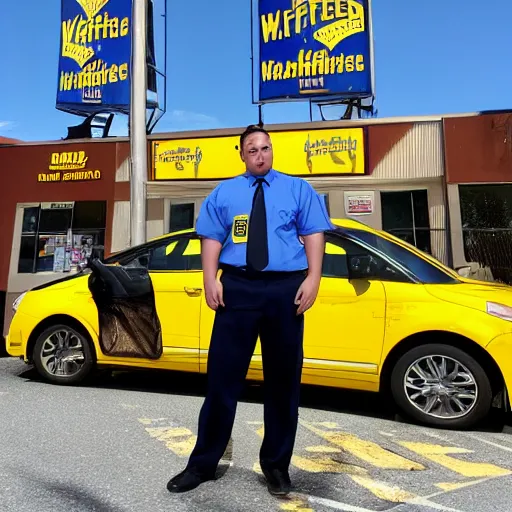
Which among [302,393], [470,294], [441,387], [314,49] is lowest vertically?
[302,393]

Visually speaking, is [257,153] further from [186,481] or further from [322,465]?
[322,465]

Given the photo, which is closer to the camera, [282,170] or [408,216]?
[408,216]

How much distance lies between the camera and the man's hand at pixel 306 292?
2678mm

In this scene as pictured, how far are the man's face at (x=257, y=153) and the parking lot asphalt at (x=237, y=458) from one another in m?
1.68

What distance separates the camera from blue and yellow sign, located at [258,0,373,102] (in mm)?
10383

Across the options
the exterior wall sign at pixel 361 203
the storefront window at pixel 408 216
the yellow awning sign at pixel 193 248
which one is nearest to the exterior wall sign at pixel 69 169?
the exterior wall sign at pixel 361 203

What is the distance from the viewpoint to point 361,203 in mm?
9578

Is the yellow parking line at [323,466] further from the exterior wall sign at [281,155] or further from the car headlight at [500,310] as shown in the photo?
the exterior wall sign at [281,155]

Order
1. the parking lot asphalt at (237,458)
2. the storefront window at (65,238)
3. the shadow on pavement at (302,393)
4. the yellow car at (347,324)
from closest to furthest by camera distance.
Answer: the parking lot asphalt at (237,458) < the yellow car at (347,324) < the shadow on pavement at (302,393) < the storefront window at (65,238)

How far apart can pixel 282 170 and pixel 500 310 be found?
20.9 feet

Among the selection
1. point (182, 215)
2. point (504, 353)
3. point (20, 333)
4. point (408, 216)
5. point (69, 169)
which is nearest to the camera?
point (504, 353)

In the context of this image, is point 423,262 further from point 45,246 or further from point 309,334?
point 45,246

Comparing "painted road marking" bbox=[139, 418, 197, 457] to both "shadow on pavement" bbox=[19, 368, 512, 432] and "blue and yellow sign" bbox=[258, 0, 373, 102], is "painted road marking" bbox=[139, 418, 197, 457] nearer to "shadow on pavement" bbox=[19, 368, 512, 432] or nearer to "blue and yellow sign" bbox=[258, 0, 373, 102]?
"shadow on pavement" bbox=[19, 368, 512, 432]

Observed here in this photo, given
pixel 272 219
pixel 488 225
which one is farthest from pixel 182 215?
pixel 272 219
